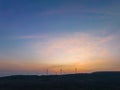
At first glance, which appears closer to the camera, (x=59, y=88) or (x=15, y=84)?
(x=59, y=88)

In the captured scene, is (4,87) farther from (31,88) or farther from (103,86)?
(103,86)

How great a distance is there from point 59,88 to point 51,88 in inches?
208

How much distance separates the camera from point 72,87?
151375 mm

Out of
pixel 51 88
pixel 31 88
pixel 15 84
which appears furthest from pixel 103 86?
pixel 15 84

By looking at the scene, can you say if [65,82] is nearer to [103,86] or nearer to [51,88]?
[51,88]

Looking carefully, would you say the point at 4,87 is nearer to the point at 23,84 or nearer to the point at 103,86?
the point at 23,84

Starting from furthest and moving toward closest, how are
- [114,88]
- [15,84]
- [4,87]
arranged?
[15,84] < [4,87] < [114,88]

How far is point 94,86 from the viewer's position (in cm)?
15250

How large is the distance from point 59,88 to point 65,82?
1140 centimetres

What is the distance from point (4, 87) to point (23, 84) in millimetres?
12569

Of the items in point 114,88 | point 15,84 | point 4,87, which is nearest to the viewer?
point 114,88

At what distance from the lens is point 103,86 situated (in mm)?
152250

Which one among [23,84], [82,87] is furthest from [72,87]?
[23,84]

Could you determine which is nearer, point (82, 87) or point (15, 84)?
point (82, 87)
